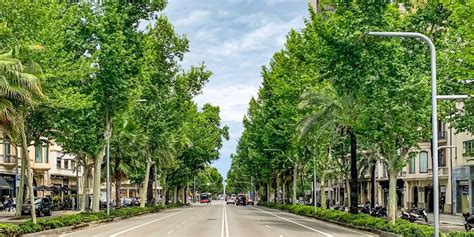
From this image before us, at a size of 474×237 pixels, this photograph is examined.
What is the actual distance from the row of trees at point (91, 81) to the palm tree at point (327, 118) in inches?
462

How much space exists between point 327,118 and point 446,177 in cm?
2618

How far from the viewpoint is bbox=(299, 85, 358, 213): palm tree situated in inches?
1581

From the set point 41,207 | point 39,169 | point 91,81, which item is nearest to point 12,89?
point 91,81

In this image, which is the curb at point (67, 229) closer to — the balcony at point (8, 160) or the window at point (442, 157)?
the balcony at point (8, 160)

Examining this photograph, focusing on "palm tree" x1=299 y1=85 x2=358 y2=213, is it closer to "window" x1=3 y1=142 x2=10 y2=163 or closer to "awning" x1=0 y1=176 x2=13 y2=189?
"awning" x1=0 y1=176 x2=13 y2=189

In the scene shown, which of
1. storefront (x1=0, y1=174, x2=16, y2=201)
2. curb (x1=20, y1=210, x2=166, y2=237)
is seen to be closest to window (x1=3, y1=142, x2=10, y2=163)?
storefront (x1=0, y1=174, x2=16, y2=201)

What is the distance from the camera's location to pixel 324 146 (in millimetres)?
52906

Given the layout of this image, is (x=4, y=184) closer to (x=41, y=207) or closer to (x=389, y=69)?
(x=41, y=207)

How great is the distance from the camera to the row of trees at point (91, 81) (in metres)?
27.0

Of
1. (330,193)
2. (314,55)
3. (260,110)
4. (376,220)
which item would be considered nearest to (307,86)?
(314,55)

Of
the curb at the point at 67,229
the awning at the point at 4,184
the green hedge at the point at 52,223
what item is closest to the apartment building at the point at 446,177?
the green hedge at the point at 52,223

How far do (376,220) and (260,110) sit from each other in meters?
39.5

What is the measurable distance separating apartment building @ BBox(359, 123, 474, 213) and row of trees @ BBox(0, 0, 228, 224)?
24.0 m

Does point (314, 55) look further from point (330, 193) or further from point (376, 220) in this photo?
point (330, 193)
